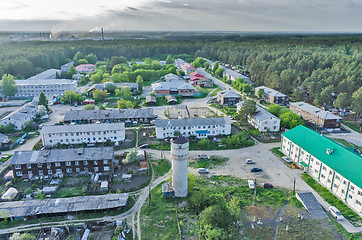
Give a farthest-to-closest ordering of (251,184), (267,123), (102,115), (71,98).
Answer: (71,98)
(102,115)
(267,123)
(251,184)

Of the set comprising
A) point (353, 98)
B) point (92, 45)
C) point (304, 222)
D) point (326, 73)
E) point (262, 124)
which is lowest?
point (304, 222)

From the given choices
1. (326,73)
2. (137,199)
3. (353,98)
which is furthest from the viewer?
(326,73)

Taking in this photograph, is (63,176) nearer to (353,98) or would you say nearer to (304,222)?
(304,222)

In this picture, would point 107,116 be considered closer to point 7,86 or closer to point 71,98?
point 71,98

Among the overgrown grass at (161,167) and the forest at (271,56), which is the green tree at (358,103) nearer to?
the forest at (271,56)

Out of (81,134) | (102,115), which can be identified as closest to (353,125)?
(102,115)

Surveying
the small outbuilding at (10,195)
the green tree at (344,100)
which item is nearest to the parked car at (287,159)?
the green tree at (344,100)

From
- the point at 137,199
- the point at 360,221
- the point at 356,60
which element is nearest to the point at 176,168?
the point at 137,199
